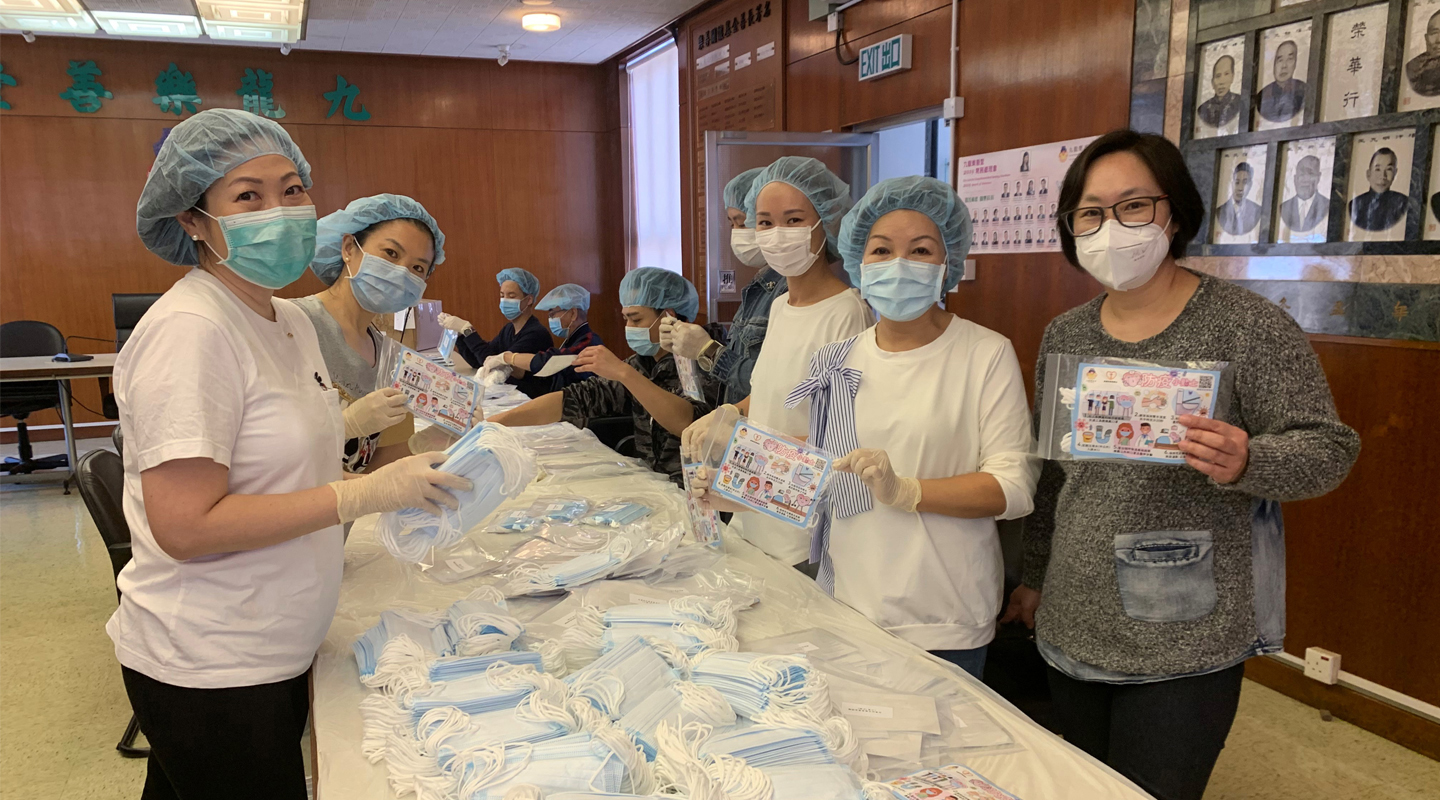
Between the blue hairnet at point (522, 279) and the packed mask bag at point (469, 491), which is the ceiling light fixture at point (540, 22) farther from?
the packed mask bag at point (469, 491)

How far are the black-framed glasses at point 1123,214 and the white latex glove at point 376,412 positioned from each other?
4.58ft

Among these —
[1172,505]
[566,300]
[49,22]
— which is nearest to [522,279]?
[566,300]

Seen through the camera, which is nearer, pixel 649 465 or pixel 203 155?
pixel 203 155

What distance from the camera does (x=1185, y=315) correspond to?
4.68ft

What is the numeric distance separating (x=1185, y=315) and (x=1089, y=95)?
7.61ft

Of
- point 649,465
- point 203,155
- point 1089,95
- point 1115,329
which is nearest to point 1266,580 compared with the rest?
point 1115,329

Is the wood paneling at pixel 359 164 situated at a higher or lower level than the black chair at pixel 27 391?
higher

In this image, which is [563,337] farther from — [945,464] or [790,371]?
[945,464]

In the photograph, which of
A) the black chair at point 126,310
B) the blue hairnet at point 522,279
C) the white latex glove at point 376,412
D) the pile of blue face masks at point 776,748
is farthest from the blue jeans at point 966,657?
the black chair at point 126,310

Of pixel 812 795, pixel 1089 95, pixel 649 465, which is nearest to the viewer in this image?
pixel 812 795

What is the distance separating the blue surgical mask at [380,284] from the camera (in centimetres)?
216

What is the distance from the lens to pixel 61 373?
5.34 m

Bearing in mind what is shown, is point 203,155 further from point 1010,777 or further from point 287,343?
point 1010,777

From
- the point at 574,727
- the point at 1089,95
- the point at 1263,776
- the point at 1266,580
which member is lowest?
the point at 1263,776
